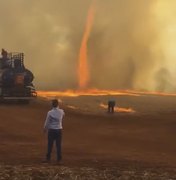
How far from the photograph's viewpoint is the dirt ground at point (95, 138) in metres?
16.2

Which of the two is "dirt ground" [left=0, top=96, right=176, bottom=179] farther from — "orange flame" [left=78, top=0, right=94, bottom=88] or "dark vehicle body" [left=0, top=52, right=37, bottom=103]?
"orange flame" [left=78, top=0, right=94, bottom=88]

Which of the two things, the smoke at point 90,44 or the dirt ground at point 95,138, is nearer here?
the dirt ground at point 95,138

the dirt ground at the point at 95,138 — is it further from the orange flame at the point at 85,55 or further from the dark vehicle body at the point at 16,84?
the orange flame at the point at 85,55

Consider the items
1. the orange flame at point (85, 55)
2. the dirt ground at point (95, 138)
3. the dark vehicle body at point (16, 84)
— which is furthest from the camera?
the orange flame at point (85, 55)

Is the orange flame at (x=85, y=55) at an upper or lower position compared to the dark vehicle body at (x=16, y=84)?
upper

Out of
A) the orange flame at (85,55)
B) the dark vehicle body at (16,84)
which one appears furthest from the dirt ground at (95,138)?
the orange flame at (85,55)

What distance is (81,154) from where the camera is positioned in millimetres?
17562

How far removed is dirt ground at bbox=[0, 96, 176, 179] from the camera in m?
16.2

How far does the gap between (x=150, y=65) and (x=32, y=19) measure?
2048 cm

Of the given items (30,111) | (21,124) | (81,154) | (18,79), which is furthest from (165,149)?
(18,79)

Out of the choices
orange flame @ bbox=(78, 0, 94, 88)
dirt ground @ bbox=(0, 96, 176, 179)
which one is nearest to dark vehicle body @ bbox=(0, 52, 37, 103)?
dirt ground @ bbox=(0, 96, 176, 179)

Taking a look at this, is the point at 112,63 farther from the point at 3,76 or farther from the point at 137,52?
the point at 3,76

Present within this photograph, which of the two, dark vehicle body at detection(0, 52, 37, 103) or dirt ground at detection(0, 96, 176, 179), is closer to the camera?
dirt ground at detection(0, 96, 176, 179)

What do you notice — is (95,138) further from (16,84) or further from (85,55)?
(85,55)
